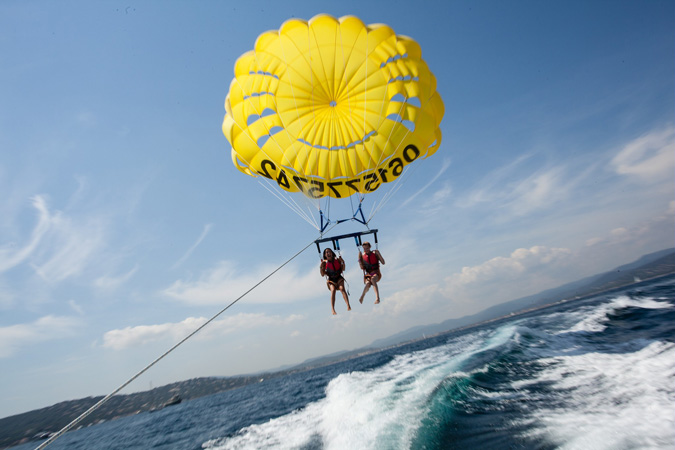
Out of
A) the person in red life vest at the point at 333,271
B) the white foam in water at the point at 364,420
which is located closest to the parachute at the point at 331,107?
the person in red life vest at the point at 333,271

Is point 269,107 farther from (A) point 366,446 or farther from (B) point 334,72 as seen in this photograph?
(A) point 366,446

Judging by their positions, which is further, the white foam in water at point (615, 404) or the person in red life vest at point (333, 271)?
the person in red life vest at point (333, 271)

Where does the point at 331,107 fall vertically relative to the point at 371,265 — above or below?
above

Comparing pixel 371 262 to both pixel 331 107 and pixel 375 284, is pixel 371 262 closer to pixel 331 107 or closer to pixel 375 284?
pixel 375 284

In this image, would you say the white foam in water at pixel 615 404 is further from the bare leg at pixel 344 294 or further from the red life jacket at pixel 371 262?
the red life jacket at pixel 371 262

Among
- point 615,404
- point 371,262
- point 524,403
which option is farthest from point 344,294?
point 615,404

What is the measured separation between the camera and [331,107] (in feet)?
29.7

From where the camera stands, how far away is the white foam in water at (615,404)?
14.4 ft

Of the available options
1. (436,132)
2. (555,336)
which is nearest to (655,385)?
(436,132)

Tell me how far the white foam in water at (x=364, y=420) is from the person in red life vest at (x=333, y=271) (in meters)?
2.71

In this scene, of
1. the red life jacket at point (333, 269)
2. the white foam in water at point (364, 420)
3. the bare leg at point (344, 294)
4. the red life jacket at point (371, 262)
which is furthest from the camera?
the red life jacket at point (371, 262)

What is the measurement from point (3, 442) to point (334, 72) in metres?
120

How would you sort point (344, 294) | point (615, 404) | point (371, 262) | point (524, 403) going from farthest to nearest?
point (371, 262), point (344, 294), point (524, 403), point (615, 404)

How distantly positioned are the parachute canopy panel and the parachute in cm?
2
